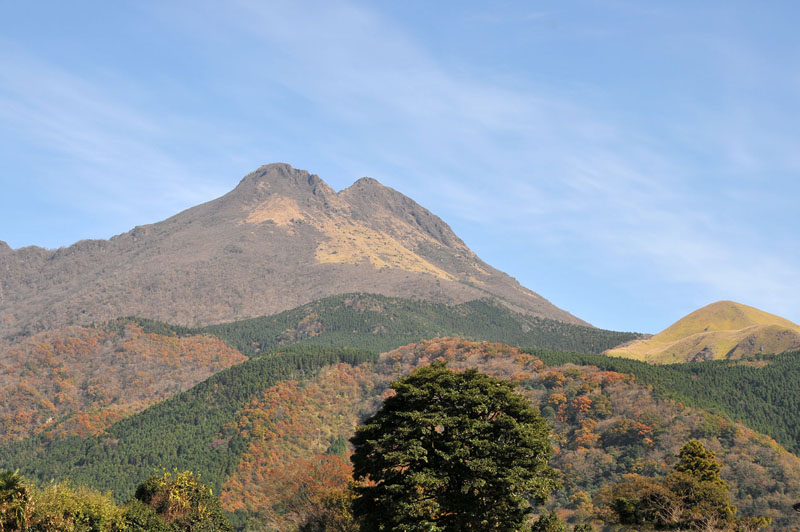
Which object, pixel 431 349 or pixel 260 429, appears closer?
pixel 260 429

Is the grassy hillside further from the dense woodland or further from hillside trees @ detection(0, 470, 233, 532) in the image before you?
hillside trees @ detection(0, 470, 233, 532)

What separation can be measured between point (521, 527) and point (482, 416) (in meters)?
6.93

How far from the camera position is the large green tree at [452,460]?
38625 millimetres

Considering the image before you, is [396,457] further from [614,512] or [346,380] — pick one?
[346,380]

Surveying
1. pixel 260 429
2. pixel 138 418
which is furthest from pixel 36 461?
pixel 260 429

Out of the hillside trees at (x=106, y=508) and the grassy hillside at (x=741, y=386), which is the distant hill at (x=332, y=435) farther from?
the hillside trees at (x=106, y=508)

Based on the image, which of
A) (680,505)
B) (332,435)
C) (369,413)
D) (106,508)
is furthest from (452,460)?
(369,413)

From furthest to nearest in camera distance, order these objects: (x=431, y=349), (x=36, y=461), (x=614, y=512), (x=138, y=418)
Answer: (x=431, y=349), (x=138, y=418), (x=36, y=461), (x=614, y=512)

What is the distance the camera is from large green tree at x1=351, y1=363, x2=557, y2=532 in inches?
1521

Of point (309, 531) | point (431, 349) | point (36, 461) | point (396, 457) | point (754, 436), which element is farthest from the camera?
point (431, 349)

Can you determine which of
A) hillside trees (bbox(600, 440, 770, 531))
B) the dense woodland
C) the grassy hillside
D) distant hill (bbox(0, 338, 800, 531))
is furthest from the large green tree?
the grassy hillside

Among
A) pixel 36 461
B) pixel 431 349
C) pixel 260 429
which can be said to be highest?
pixel 431 349

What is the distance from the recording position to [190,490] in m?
41.0

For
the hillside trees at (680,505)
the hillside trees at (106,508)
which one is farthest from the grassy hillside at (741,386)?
the hillside trees at (106,508)
